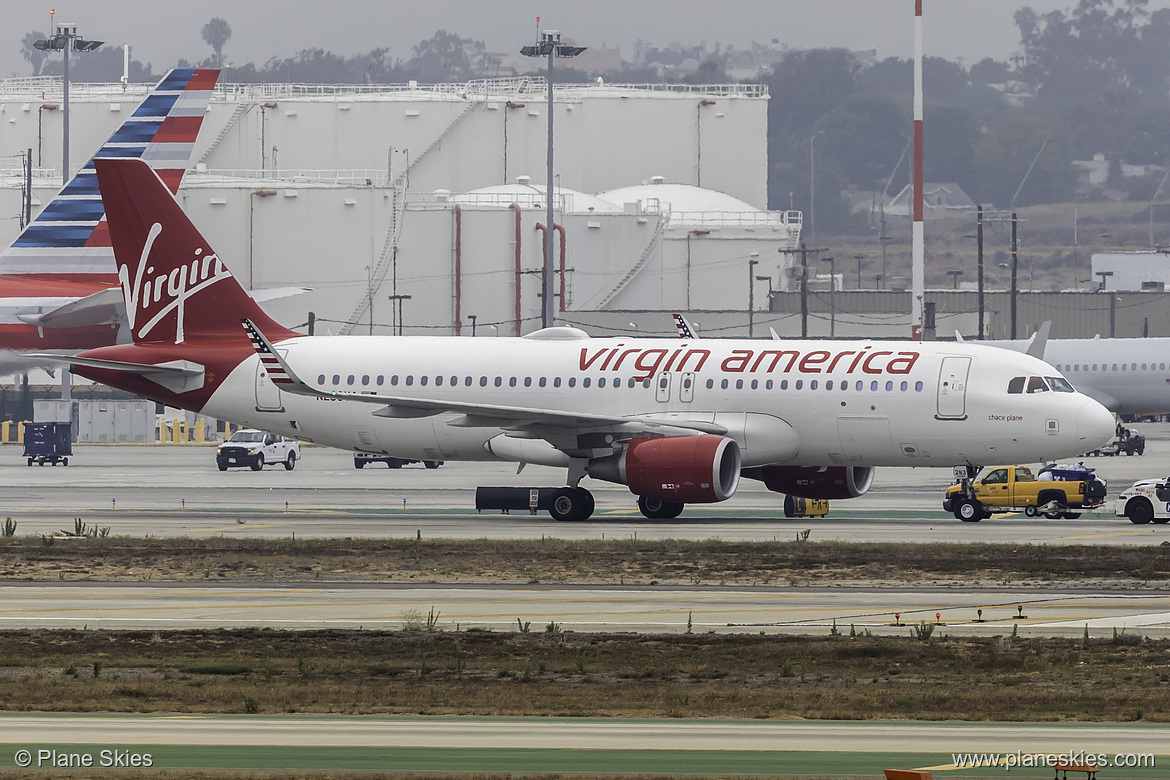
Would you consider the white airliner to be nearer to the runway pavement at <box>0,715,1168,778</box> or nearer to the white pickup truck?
the white pickup truck

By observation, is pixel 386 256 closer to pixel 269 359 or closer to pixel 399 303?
pixel 399 303

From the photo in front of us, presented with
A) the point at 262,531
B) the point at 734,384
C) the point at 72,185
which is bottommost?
the point at 262,531

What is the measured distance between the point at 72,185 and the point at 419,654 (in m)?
49.2

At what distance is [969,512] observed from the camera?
43.9m

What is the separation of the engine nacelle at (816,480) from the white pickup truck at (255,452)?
2891 cm

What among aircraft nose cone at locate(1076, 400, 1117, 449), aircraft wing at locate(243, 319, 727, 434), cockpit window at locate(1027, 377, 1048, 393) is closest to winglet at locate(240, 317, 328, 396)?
aircraft wing at locate(243, 319, 727, 434)

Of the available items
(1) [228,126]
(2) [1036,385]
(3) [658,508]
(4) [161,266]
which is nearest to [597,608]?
(3) [658,508]

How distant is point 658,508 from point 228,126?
101477 mm

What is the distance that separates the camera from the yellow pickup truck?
45.6 meters

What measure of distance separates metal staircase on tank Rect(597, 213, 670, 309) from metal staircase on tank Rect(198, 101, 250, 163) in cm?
3349

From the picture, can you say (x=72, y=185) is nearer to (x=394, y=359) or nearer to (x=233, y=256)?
(x=394, y=359)

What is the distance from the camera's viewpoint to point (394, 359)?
152 ft

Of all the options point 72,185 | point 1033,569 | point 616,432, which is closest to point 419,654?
point 1033,569

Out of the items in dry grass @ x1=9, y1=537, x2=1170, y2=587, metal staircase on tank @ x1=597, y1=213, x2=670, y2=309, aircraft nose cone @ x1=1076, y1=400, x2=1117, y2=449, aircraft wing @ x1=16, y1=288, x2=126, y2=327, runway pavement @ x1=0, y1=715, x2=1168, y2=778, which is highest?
metal staircase on tank @ x1=597, y1=213, x2=670, y2=309
